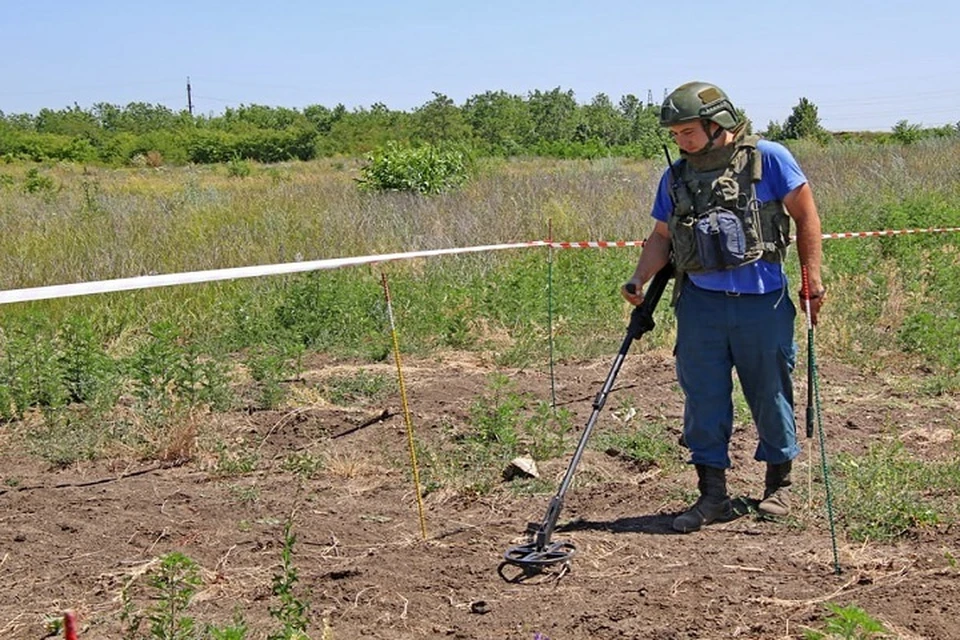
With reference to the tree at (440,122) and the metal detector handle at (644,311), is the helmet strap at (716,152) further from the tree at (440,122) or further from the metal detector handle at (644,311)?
the tree at (440,122)

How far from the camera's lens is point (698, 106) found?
183 inches

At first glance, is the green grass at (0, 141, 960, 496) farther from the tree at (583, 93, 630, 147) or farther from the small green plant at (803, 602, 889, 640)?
the tree at (583, 93, 630, 147)

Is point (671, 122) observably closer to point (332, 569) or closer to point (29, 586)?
point (332, 569)

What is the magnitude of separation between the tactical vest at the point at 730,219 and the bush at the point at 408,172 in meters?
12.8

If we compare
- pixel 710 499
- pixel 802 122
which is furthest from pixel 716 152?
pixel 802 122

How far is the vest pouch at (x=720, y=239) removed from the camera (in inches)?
186

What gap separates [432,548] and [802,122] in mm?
44126

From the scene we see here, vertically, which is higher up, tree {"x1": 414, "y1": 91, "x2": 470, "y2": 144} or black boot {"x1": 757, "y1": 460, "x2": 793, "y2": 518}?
tree {"x1": 414, "y1": 91, "x2": 470, "y2": 144}

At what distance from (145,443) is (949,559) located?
Result: 4361mm

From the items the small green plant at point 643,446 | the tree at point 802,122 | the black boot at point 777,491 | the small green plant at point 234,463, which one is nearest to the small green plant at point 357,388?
the small green plant at point 234,463

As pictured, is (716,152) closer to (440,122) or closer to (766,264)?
(766,264)

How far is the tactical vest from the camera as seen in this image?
4.75 meters

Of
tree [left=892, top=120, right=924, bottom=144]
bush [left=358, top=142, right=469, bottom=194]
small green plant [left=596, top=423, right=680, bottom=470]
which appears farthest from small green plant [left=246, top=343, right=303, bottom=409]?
tree [left=892, top=120, right=924, bottom=144]

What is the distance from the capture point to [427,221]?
13.7 meters
